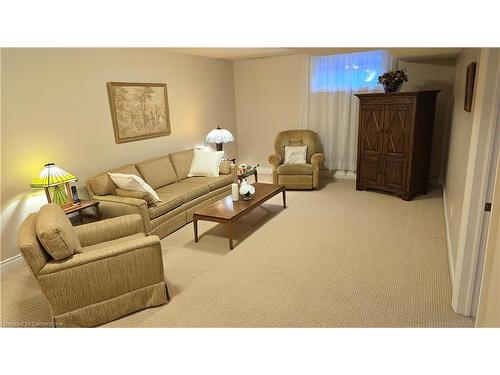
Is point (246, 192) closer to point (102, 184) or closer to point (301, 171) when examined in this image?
point (102, 184)

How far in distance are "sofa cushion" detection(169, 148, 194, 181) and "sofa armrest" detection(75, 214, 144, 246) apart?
1.92 m

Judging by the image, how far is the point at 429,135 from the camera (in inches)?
189

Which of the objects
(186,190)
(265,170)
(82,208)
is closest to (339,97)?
(265,170)

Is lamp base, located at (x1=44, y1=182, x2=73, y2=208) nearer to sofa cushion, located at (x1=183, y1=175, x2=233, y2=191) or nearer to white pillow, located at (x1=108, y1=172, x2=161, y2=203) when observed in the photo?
white pillow, located at (x1=108, y1=172, x2=161, y2=203)

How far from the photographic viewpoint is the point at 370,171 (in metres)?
5.02

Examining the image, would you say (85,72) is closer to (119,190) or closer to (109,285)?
(119,190)

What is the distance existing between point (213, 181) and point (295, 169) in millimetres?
1464

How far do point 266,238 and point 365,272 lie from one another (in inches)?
44.7

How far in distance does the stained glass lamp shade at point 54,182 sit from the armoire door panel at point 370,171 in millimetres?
4082

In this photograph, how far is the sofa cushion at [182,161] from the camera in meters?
4.71

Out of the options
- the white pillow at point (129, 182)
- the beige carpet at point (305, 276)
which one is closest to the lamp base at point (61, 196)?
the white pillow at point (129, 182)

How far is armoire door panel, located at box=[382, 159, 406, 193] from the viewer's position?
Result: 4617 mm
